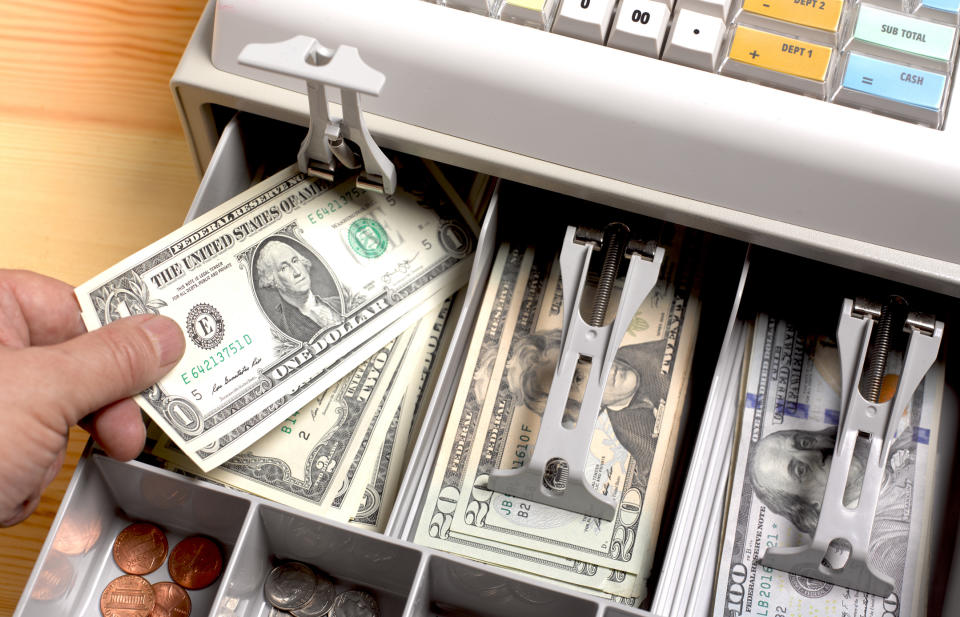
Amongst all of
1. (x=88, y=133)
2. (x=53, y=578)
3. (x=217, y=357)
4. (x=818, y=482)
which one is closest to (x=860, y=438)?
(x=818, y=482)

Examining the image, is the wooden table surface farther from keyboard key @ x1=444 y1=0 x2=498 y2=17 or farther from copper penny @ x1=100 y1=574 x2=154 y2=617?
keyboard key @ x1=444 y1=0 x2=498 y2=17

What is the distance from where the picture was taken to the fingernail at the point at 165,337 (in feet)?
2.43

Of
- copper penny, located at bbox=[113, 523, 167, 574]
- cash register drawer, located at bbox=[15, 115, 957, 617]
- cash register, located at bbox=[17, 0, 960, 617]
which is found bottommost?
copper penny, located at bbox=[113, 523, 167, 574]

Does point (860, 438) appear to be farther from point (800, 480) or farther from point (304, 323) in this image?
point (304, 323)

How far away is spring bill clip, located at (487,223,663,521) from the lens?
0.76 m

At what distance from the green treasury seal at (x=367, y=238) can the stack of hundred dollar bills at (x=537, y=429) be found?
0.36 feet

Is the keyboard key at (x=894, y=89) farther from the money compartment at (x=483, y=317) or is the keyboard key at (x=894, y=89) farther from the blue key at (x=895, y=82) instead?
the money compartment at (x=483, y=317)

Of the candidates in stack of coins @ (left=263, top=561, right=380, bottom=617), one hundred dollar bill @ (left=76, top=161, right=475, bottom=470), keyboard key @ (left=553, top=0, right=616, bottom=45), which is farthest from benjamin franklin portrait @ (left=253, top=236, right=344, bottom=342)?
→ keyboard key @ (left=553, top=0, right=616, bottom=45)

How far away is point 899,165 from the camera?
69cm

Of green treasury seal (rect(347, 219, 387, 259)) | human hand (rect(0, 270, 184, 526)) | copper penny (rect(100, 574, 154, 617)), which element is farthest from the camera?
green treasury seal (rect(347, 219, 387, 259))

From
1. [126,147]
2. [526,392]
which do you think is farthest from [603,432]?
[126,147]

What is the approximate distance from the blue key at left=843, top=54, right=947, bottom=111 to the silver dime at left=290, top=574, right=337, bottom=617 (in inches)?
23.3

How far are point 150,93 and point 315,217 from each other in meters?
0.38

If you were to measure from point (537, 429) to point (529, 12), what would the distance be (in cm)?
36
